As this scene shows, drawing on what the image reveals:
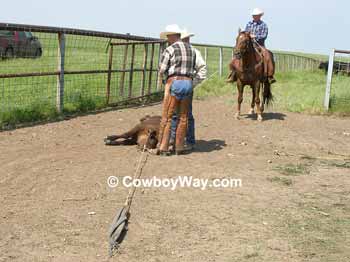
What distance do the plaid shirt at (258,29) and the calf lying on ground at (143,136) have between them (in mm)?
5435

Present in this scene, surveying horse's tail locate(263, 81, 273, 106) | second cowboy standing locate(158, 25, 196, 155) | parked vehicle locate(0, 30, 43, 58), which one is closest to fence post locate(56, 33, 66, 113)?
parked vehicle locate(0, 30, 43, 58)

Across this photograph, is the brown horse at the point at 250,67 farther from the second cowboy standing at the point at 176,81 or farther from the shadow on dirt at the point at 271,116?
the second cowboy standing at the point at 176,81

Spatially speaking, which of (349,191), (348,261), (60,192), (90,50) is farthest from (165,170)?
(90,50)

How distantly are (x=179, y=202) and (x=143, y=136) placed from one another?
258 centimetres

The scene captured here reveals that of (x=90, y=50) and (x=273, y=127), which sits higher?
(x=90, y=50)

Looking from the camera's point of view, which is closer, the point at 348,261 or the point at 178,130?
the point at 348,261

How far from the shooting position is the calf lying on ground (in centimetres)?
796

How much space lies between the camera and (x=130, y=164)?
23.2 feet

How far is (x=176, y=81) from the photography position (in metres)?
7.58

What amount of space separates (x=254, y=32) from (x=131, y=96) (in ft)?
11.0

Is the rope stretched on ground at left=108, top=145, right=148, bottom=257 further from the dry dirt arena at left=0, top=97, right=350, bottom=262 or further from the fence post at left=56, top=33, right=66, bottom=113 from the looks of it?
the fence post at left=56, top=33, right=66, bottom=113

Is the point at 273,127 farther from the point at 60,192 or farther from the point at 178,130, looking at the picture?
the point at 60,192

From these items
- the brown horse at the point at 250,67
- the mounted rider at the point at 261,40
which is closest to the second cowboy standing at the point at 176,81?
the brown horse at the point at 250,67

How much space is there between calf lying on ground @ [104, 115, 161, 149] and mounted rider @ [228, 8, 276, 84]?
449cm
